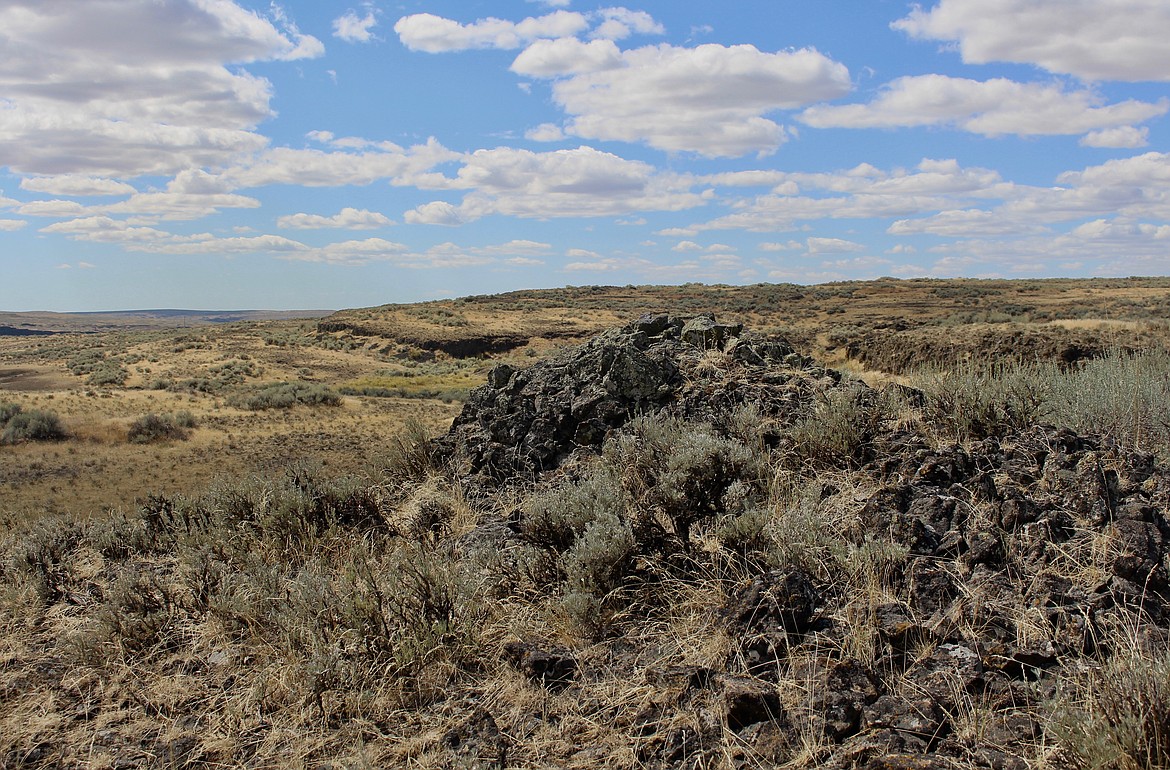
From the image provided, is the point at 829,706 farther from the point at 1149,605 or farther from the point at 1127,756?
Result: the point at 1149,605

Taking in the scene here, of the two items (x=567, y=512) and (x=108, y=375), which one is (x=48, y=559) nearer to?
(x=567, y=512)

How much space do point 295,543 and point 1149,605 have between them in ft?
16.2

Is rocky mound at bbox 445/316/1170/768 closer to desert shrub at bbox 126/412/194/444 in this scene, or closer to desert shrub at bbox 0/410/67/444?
desert shrub at bbox 126/412/194/444

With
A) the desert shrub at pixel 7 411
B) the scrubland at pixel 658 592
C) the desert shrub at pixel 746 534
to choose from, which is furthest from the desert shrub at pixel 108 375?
the desert shrub at pixel 746 534

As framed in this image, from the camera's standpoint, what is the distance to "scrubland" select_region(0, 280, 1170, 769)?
9.41 feet

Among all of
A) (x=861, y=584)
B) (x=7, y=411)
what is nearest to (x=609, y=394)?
(x=861, y=584)

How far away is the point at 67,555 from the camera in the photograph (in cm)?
595

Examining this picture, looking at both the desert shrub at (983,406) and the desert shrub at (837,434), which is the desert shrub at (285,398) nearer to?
the desert shrub at (837,434)

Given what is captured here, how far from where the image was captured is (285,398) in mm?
28719

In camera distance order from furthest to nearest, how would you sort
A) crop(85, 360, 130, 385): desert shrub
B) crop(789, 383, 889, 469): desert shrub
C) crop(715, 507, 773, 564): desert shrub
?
crop(85, 360, 130, 385): desert shrub < crop(789, 383, 889, 469): desert shrub < crop(715, 507, 773, 564): desert shrub

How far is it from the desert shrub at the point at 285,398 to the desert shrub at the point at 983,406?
25942mm

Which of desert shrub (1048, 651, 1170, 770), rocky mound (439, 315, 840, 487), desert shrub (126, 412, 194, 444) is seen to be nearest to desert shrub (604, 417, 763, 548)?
rocky mound (439, 315, 840, 487)

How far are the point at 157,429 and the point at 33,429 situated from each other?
337 cm

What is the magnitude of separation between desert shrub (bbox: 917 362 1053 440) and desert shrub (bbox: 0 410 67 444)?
24173mm
